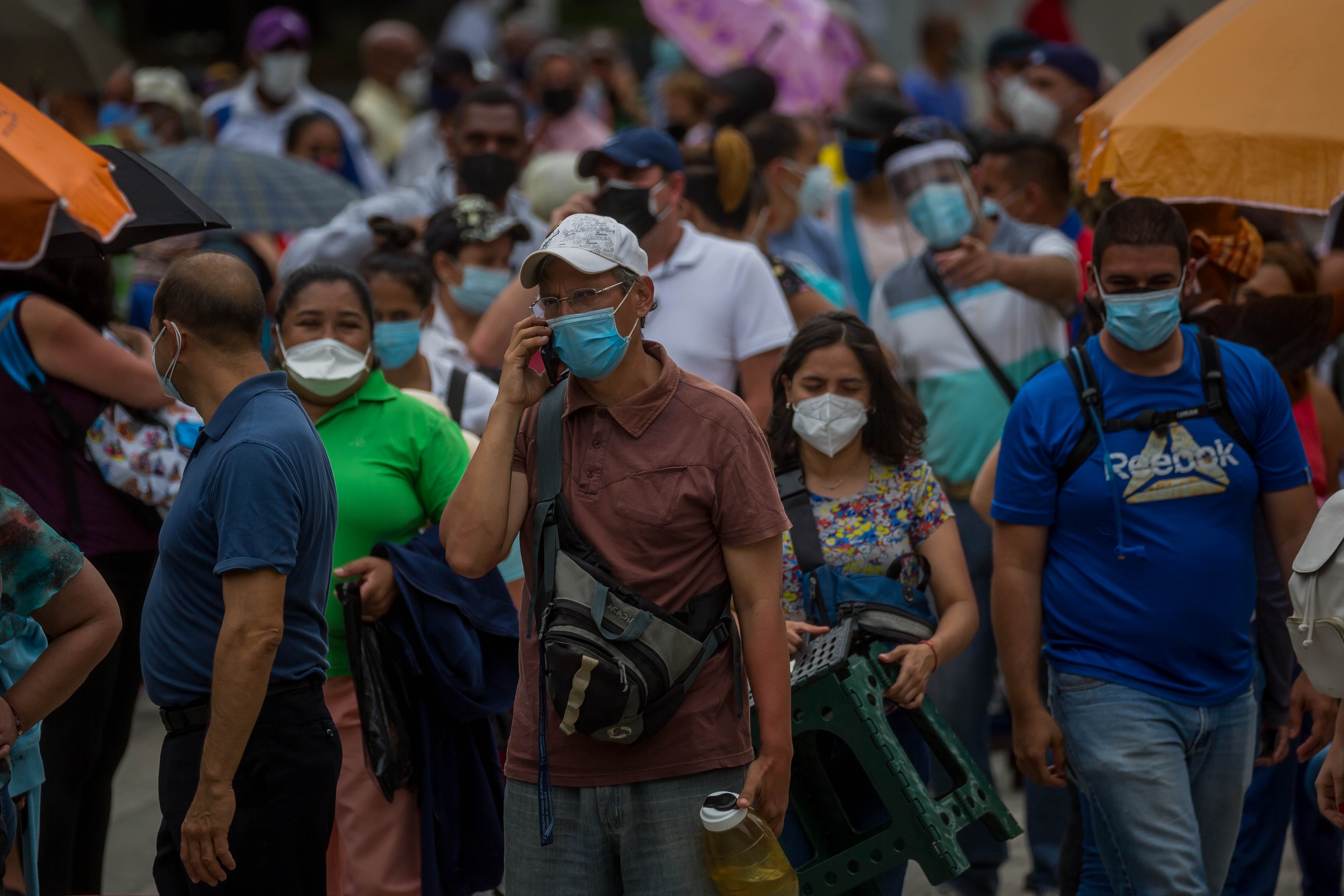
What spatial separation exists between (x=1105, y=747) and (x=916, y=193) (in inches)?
103

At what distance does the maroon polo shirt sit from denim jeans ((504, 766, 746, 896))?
0.12 ft

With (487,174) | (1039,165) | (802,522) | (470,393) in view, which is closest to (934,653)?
(802,522)

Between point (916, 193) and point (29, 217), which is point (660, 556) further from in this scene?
point (916, 193)

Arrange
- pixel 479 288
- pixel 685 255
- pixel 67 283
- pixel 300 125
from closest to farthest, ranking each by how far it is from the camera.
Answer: pixel 67 283
pixel 685 255
pixel 479 288
pixel 300 125

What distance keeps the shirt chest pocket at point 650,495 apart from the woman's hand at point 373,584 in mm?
1197

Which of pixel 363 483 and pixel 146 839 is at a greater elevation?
pixel 363 483

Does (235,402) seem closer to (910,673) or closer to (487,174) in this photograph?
(910,673)

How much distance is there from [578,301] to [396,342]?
207cm

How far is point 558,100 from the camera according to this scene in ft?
35.3

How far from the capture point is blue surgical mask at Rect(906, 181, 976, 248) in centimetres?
586

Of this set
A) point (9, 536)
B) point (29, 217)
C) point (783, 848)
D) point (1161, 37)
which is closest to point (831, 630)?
point (783, 848)

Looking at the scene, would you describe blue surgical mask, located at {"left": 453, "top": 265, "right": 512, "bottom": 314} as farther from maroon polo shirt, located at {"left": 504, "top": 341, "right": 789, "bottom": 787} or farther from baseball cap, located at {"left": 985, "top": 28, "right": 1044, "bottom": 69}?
baseball cap, located at {"left": 985, "top": 28, "right": 1044, "bottom": 69}

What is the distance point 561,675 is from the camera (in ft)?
10.4

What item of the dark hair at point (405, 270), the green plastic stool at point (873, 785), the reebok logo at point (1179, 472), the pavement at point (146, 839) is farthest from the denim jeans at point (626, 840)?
the dark hair at point (405, 270)
